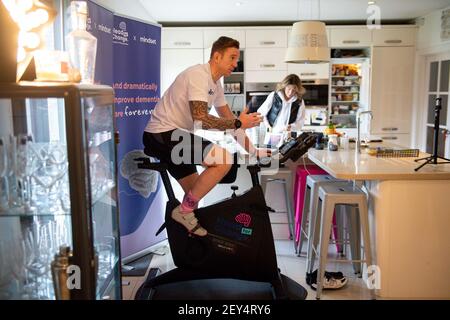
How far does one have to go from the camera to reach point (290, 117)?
5.03 meters

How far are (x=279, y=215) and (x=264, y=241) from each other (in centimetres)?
134

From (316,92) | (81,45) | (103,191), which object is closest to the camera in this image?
(103,191)

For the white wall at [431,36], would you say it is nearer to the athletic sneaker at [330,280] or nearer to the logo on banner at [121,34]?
the athletic sneaker at [330,280]

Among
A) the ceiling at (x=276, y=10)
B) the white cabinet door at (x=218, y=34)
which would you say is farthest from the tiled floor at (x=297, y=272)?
the white cabinet door at (x=218, y=34)

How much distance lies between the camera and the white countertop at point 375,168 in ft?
8.75

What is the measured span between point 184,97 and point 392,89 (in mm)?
4802

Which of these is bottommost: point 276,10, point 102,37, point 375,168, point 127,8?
point 375,168

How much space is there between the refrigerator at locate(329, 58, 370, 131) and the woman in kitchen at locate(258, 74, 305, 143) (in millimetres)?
1937

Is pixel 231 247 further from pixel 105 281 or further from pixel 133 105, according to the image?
pixel 133 105

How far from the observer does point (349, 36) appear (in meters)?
6.63

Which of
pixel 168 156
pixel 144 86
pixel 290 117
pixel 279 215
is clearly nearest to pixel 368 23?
pixel 290 117

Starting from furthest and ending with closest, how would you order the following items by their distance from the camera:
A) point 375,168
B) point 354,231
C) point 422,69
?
point 422,69 < point 354,231 < point 375,168

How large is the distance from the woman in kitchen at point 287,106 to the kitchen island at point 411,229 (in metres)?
2.13

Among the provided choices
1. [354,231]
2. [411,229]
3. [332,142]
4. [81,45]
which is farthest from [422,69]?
[81,45]
